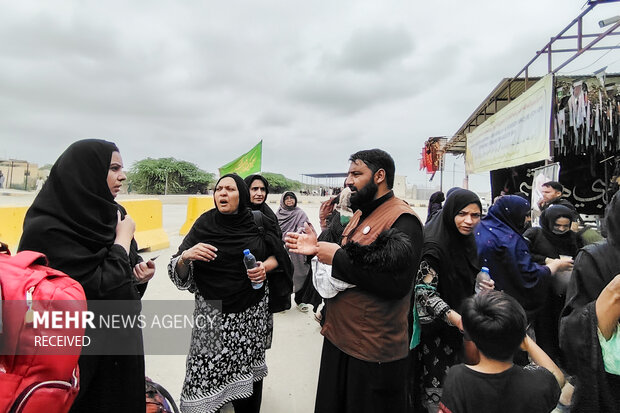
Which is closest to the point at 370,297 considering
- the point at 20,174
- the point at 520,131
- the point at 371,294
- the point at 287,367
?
the point at 371,294

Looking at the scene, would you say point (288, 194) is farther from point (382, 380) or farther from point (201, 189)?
point (201, 189)

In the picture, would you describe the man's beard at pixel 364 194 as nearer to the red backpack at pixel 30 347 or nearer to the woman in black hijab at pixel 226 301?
the woman in black hijab at pixel 226 301

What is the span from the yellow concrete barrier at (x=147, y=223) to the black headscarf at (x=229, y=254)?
586cm

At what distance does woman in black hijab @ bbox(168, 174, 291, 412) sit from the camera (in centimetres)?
209

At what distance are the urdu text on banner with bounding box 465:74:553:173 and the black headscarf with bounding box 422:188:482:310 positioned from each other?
3590 millimetres

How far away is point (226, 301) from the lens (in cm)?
219

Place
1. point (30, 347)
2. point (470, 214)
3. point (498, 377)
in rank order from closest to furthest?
point (30, 347)
point (498, 377)
point (470, 214)

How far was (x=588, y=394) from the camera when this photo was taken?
1.38 meters

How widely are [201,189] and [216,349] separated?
41.0 meters

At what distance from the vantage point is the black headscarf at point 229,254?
2.21 metres

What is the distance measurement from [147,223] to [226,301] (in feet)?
22.2

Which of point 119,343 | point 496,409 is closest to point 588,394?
point 496,409

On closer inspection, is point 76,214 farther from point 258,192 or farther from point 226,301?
point 258,192

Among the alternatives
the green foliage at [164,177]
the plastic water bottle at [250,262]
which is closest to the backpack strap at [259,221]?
the plastic water bottle at [250,262]
